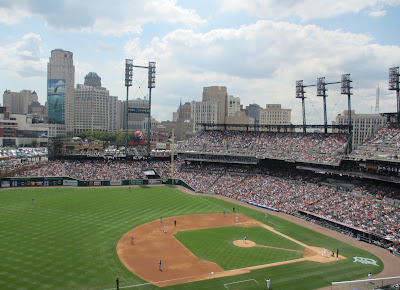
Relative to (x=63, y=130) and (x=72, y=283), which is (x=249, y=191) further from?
(x=63, y=130)

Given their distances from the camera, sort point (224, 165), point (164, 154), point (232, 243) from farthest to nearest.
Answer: point (164, 154) < point (224, 165) < point (232, 243)

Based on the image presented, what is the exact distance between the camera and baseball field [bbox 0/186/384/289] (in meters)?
22.5

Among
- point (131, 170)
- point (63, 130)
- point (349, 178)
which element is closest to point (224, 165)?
point (131, 170)

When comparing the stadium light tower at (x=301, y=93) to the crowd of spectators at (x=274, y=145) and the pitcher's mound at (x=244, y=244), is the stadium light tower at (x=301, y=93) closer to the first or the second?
the crowd of spectators at (x=274, y=145)

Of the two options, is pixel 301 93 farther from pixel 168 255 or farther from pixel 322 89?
pixel 168 255

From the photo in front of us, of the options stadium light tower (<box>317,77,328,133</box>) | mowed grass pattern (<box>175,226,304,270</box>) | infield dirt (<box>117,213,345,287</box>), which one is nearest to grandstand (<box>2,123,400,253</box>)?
stadium light tower (<box>317,77,328,133</box>)

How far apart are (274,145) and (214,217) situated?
79.8 feet

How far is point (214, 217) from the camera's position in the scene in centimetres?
4016

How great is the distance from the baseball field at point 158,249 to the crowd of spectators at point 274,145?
1504cm

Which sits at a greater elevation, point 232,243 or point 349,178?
point 349,178

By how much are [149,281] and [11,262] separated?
11209 mm

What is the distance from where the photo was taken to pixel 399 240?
29.9 meters

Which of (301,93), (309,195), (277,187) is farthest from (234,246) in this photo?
(301,93)

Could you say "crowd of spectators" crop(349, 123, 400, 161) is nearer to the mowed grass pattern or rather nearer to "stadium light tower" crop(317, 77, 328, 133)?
"stadium light tower" crop(317, 77, 328, 133)
